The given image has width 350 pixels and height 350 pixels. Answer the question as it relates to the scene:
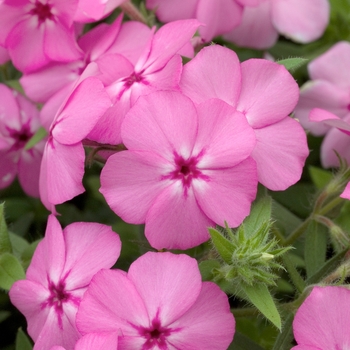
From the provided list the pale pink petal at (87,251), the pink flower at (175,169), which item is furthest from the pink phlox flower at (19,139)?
the pink flower at (175,169)

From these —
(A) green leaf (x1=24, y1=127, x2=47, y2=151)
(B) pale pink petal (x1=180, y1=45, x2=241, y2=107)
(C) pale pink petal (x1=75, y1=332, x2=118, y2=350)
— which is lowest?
(A) green leaf (x1=24, y1=127, x2=47, y2=151)

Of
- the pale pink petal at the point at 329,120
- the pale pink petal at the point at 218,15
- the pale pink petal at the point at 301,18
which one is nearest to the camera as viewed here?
the pale pink petal at the point at 329,120

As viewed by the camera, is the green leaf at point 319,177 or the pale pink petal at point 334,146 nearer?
the pale pink petal at point 334,146

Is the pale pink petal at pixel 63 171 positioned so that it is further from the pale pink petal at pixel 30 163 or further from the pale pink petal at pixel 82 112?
the pale pink petal at pixel 30 163

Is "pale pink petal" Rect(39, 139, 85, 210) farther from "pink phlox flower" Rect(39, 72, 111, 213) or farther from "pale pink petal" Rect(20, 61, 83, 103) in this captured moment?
"pale pink petal" Rect(20, 61, 83, 103)

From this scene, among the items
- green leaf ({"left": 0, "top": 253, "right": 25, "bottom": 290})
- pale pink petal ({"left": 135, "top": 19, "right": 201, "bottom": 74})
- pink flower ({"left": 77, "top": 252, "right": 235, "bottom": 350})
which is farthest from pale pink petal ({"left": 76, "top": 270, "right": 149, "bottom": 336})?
pale pink petal ({"left": 135, "top": 19, "right": 201, "bottom": 74})

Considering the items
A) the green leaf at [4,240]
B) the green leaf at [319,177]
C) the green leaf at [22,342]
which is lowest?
the green leaf at [22,342]

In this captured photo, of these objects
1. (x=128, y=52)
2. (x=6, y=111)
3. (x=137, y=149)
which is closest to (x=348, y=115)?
(x=128, y=52)

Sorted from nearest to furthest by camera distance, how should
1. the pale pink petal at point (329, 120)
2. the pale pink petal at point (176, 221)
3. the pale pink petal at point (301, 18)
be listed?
the pale pink petal at point (176, 221) < the pale pink petal at point (329, 120) < the pale pink petal at point (301, 18)
